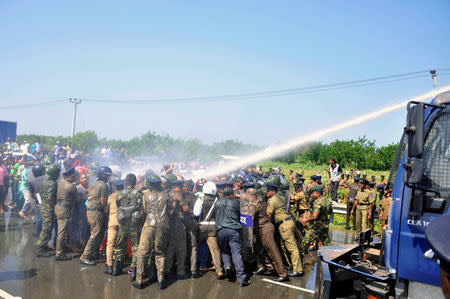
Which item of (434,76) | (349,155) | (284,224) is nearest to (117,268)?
(284,224)

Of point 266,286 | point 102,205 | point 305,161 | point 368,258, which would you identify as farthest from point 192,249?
point 305,161

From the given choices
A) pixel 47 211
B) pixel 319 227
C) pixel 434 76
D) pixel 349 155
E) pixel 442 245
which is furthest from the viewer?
pixel 349 155

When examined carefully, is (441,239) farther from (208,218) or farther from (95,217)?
(95,217)

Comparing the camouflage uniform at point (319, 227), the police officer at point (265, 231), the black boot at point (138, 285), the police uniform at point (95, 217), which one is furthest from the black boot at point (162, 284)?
the camouflage uniform at point (319, 227)

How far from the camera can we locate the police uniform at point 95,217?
320 inches

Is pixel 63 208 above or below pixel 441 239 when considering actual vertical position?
below

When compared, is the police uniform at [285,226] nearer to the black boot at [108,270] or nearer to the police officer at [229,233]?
the police officer at [229,233]

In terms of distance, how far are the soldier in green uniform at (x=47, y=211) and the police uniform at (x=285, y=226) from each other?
5.23m

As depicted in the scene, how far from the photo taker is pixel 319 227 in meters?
9.93

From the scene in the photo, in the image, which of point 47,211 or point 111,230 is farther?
point 47,211

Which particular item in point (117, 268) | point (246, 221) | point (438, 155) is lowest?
point (117, 268)

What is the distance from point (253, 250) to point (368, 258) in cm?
371

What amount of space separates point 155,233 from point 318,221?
16.0ft

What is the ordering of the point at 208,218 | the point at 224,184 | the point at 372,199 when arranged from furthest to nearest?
the point at 372,199, the point at 208,218, the point at 224,184
